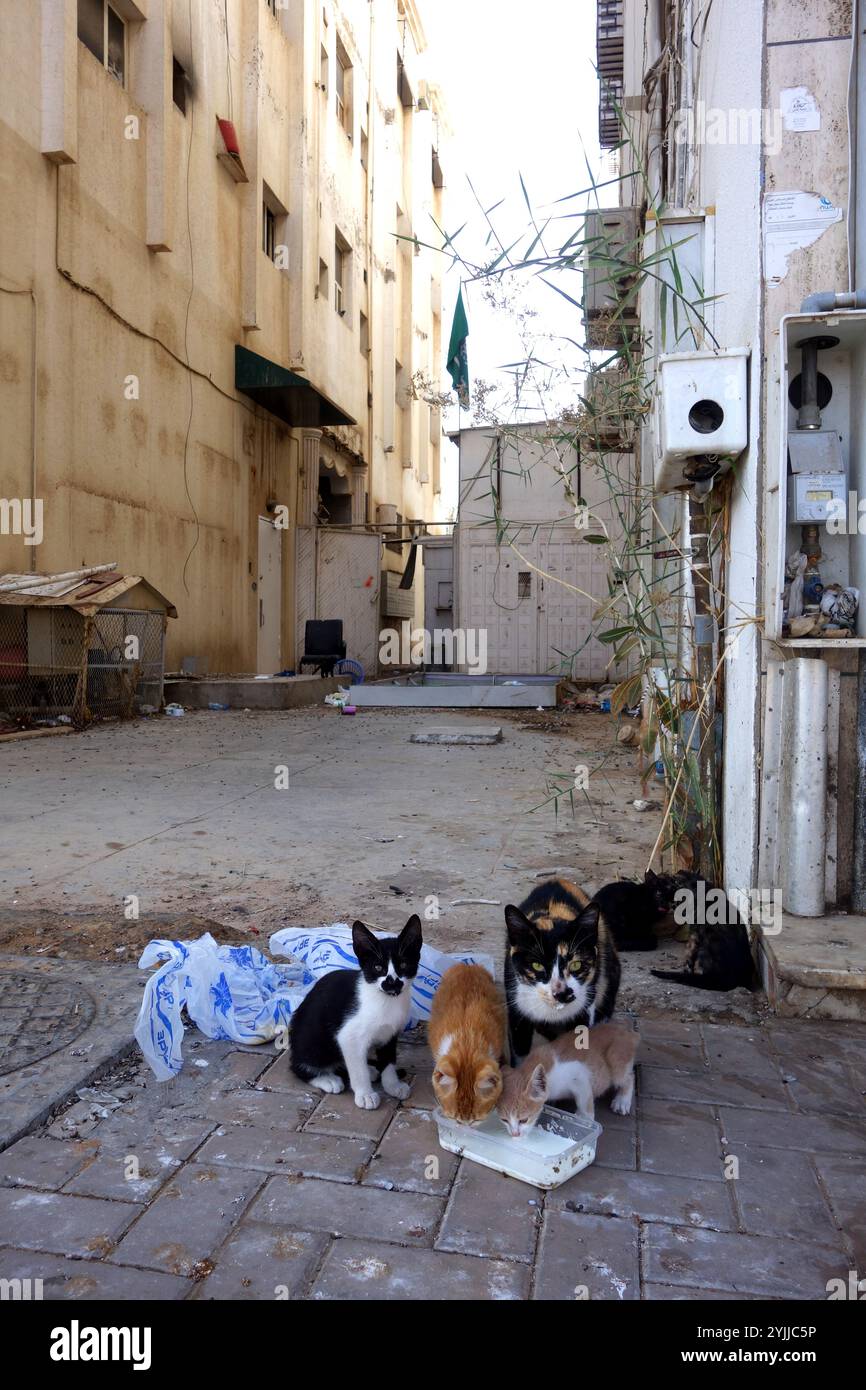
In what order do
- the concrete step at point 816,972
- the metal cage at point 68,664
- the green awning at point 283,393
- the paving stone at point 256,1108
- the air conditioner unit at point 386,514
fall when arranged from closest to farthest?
the paving stone at point 256,1108, the concrete step at point 816,972, the metal cage at point 68,664, the green awning at point 283,393, the air conditioner unit at point 386,514

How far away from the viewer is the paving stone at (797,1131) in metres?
2.11

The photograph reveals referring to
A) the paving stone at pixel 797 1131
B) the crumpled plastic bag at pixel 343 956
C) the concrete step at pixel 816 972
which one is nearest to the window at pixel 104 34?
the crumpled plastic bag at pixel 343 956

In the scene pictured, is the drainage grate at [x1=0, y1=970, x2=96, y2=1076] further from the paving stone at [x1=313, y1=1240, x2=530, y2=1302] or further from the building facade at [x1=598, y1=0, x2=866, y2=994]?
the building facade at [x1=598, y1=0, x2=866, y2=994]

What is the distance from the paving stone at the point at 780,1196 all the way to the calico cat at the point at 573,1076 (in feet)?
0.99

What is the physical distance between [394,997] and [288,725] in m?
8.84

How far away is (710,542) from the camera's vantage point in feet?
12.6

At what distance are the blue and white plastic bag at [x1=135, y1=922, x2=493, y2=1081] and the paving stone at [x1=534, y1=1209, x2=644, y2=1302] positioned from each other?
3.37 feet

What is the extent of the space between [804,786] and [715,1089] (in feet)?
3.43

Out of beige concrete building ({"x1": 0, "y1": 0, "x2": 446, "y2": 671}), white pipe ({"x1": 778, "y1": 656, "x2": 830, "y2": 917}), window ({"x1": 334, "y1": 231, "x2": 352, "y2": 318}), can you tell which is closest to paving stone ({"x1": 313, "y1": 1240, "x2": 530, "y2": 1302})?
white pipe ({"x1": 778, "y1": 656, "x2": 830, "y2": 917})

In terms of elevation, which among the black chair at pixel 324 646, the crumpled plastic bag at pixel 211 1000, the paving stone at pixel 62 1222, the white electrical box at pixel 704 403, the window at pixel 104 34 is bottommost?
the paving stone at pixel 62 1222

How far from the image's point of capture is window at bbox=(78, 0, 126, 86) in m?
11.5

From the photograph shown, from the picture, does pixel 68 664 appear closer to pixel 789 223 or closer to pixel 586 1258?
pixel 789 223

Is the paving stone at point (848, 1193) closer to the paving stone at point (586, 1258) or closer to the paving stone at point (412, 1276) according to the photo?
the paving stone at point (586, 1258)
